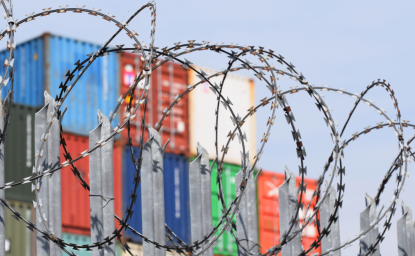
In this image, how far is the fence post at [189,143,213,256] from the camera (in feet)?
42.8

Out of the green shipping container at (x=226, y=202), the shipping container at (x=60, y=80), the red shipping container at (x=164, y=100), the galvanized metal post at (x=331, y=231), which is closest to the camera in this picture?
the galvanized metal post at (x=331, y=231)

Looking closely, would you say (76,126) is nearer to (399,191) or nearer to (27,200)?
(27,200)

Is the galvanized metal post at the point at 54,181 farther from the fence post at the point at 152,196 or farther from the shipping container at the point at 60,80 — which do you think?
the shipping container at the point at 60,80

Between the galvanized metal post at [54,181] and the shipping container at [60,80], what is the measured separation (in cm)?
2043

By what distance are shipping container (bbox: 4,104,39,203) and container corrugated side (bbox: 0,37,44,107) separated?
2.13ft

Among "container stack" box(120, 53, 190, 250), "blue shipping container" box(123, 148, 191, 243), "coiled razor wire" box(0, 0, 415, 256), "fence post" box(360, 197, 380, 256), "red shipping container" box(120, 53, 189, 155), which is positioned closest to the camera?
"coiled razor wire" box(0, 0, 415, 256)

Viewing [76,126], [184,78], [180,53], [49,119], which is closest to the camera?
[49,119]

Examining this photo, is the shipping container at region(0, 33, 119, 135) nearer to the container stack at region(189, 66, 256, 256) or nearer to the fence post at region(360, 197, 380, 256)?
the container stack at region(189, 66, 256, 256)

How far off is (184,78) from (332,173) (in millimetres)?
25719

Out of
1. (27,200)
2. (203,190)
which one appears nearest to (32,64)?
(27,200)

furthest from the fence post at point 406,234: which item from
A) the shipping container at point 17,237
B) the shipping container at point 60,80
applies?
the shipping container at point 60,80

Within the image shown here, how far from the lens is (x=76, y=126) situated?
3241 cm

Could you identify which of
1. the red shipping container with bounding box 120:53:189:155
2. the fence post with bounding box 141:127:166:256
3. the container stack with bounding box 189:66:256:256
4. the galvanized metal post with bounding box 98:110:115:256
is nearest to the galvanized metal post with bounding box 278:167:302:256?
the fence post with bounding box 141:127:166:256

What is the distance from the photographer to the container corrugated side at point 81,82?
1283 inches
